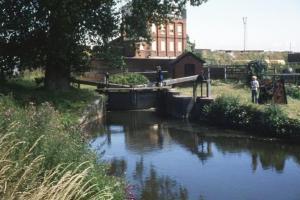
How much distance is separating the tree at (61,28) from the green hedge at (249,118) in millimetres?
6316

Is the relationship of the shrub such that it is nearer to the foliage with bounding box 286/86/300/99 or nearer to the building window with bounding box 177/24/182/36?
the foliage with bounding box 286/86/300/99

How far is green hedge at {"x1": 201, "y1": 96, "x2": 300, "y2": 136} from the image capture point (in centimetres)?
2328

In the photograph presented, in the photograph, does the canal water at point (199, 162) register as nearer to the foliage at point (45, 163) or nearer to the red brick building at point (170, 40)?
the foliage at point (45, 163)

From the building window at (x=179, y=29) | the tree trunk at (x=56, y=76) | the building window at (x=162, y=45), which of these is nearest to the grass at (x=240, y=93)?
the tree trunk at (x=56, y=76)

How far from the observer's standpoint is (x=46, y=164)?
25.4 ft

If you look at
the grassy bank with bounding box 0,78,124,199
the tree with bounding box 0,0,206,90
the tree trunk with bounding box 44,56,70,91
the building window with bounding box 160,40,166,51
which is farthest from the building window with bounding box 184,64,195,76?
the grassy bank with bounding box 0,78,124,199

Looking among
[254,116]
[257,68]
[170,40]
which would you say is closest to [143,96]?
[257,68]

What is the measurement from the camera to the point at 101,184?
8.19m

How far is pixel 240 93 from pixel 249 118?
780 centimetres

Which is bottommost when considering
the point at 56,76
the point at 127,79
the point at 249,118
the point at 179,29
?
the point at 249,118

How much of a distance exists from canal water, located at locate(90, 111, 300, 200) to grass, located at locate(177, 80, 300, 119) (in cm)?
206

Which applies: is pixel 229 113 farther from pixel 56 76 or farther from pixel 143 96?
pixel 143 96

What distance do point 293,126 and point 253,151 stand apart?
2542 mm

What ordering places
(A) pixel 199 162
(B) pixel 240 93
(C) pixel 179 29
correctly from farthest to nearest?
(C) pixel 179 29, (B) pixel 240 93, (A) pixel 199 162
